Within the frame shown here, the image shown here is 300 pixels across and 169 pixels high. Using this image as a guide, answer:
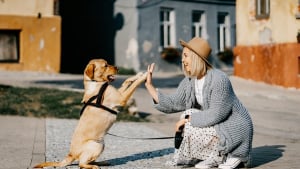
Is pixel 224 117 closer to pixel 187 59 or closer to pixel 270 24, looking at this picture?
pixel 187 59

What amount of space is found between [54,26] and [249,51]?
303 inches

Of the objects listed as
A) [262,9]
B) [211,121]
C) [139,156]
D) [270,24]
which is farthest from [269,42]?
[211,121]

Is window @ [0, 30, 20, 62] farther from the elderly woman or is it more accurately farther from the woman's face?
the woman's face

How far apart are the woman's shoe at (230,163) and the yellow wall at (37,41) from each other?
53.8 ft

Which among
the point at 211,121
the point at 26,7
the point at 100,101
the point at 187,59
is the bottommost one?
the point at 211,121

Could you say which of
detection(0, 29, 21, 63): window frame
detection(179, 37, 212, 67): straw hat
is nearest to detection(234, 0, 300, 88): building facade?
detection(0, 29, 21, 63): window frame

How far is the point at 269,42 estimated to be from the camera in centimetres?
1762

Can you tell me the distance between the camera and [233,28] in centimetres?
2797

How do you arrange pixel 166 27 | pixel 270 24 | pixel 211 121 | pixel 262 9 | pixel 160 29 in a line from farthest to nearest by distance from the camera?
pixel 166 27, pixel 160 29, pixel 262 9, pixel 270 24, pixel 211 121

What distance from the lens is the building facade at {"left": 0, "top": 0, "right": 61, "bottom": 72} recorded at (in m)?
21.0

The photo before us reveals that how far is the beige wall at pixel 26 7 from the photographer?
68.6 feet

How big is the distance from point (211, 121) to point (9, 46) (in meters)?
16.9

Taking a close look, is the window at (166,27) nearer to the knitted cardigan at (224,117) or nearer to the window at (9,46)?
the window at (9,46)

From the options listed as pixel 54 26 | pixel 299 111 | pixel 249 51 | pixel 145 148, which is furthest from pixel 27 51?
pixel 145 148
